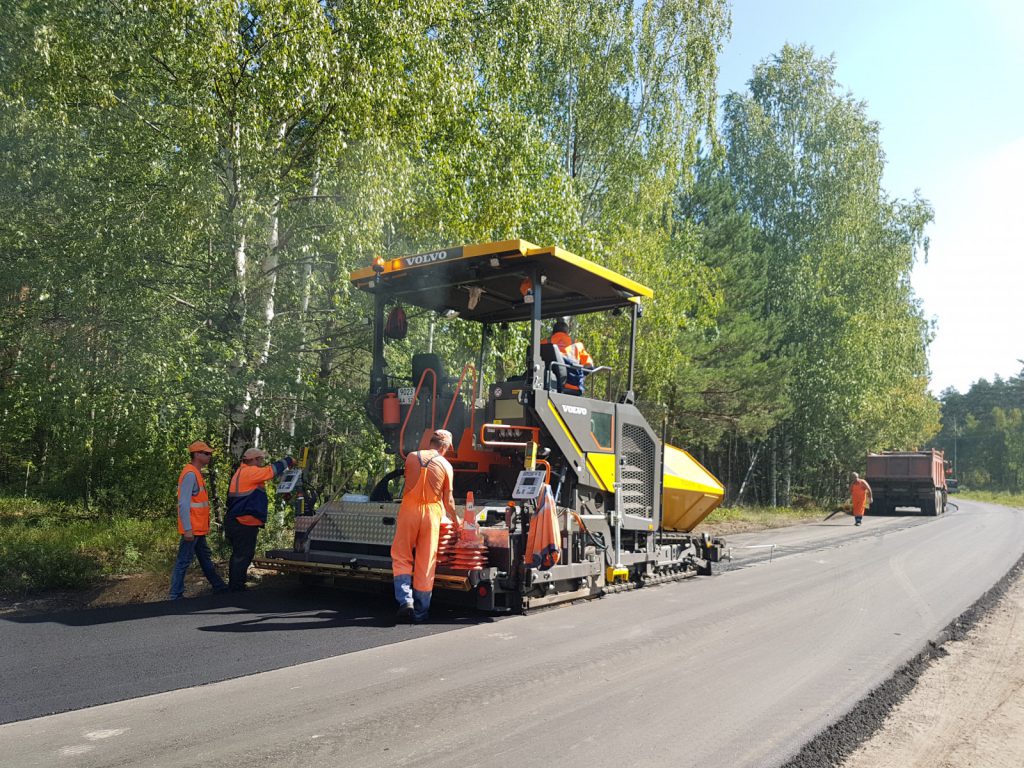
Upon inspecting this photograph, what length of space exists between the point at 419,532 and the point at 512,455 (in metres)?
1.40

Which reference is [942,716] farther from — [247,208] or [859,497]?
[859,497]

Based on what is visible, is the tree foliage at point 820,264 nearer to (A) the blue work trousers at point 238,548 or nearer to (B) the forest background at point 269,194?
(B) the forest background at point 269,194

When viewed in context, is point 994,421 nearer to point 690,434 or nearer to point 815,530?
point 690,434

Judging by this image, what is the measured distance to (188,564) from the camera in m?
7.16

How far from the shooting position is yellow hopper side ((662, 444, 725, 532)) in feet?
29.4

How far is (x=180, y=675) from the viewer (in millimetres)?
4539

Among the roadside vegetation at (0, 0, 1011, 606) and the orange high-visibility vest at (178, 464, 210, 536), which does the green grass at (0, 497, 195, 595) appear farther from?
the orange high-visibility vest at (178, 464, 210, 536)

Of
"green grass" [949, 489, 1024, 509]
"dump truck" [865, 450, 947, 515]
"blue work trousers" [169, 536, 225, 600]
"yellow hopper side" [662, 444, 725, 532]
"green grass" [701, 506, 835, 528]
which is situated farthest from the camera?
"green grass" [949, 489, 1024, 509]

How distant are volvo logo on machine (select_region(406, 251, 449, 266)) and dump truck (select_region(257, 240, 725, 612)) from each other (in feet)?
0.04

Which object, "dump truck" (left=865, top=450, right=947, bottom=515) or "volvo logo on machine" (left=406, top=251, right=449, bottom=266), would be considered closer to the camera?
"volvo logo on machine" (left=406, top=251, right=449, bottom=266)

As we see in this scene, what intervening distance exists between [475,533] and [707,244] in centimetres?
2096

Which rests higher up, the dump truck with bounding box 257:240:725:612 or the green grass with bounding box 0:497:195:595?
the dump truck with bounding box 257:240:725:612

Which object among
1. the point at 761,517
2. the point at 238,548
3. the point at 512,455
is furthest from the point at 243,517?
the point at 761,517

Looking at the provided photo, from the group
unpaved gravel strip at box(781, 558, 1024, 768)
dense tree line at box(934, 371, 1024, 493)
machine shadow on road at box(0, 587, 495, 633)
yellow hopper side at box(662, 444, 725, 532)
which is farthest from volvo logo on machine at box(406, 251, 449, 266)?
dense tree line at box(934, 371, 1024, 493)
